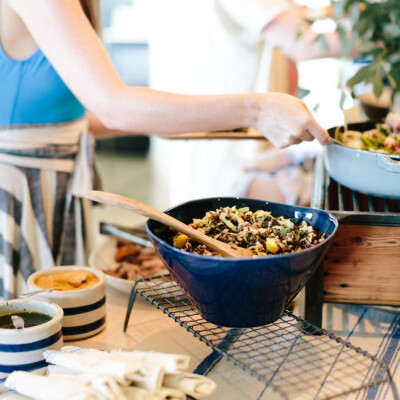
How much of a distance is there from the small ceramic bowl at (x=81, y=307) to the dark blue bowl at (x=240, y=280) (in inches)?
7.1

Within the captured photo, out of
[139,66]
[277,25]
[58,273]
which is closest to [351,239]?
[58,273]

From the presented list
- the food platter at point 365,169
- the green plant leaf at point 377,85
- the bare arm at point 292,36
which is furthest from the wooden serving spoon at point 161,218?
the bare arm at point 292,36

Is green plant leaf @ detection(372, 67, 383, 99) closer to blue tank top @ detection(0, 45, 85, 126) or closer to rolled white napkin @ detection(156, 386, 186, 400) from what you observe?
blue tank top @ detection(0, 45, 85, 126)

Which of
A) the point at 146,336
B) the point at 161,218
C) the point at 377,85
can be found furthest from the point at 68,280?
the point at 377,85

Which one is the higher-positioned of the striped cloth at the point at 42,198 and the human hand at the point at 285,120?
the human hand at the point at 285,120

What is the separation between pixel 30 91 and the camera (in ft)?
4.03

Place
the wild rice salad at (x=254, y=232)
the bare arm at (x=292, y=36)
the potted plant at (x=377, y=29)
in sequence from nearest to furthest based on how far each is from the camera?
the wild rice salad at (x=254, y=232)
the potted plant at (x=377, y=29)
the bare arm at (x=292, y=36)

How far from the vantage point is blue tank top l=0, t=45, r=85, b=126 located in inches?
47.4

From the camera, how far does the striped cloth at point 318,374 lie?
0.78 meters

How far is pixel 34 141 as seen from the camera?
1.27 m

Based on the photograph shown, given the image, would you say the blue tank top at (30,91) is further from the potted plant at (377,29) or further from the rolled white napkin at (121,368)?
the potted plant at (377,29)

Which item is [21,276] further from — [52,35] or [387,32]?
[387,32]

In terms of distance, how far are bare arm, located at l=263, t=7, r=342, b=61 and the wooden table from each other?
1.36 m

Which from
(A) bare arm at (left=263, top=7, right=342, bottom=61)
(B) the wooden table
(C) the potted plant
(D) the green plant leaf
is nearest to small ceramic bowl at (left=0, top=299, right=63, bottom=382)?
(B) the wooden table
